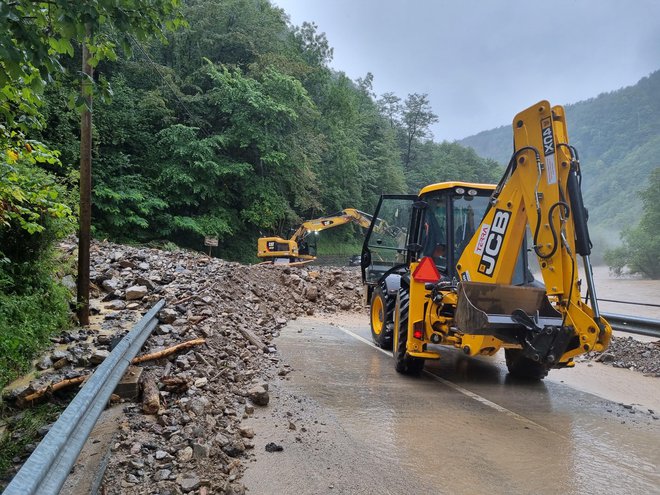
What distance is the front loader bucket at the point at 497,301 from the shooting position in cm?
491

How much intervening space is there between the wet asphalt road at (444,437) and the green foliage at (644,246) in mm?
36607

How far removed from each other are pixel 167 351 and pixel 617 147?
9503 centimetres

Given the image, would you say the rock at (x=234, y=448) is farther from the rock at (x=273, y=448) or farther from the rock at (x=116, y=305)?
the rock at (x=116, y=305)

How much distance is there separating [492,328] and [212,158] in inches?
832

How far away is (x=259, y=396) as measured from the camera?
459cm

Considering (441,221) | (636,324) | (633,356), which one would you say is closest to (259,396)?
(441,221)

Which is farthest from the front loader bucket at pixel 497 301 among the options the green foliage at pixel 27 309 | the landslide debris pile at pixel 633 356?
the green foliage at pixel 27 309

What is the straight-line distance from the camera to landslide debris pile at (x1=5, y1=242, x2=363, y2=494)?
311 centimetres

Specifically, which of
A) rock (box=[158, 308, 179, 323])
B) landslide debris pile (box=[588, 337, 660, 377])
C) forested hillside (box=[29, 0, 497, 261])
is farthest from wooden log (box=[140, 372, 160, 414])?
forested hillside (box=[29, 0, 497, 261])

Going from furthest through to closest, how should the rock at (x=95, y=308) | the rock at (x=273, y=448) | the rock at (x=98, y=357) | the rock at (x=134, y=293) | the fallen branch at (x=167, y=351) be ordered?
the rock at (x=134, y=293) → the rock at (x=95, y=308) → the rock at (x=98, y=357) → the fallen branch at (x=167, y=351) → the rock at (x=273, y=448)

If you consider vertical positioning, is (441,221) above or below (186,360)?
above

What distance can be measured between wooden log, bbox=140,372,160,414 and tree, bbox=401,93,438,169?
54289mm

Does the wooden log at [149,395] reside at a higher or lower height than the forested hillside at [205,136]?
lower

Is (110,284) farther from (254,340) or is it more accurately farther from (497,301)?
(497,301)
